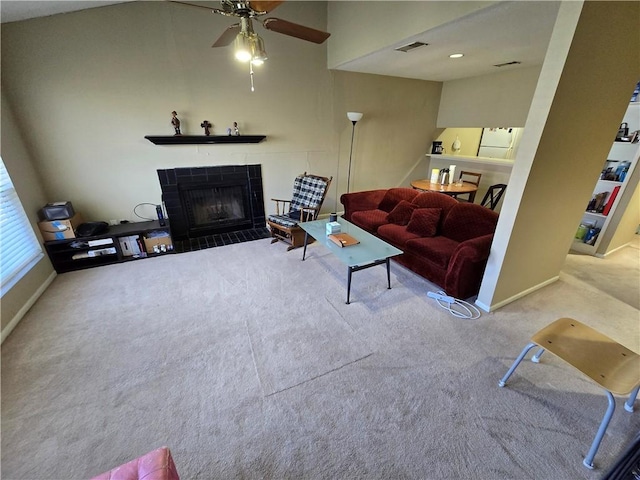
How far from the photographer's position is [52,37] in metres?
2.74

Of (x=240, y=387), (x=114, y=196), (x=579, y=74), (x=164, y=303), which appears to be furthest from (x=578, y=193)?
(x=114, y=196)

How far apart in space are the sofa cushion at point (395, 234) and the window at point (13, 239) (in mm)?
3687

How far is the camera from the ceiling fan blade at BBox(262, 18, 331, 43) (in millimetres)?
1751

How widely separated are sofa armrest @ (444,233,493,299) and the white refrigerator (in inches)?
196

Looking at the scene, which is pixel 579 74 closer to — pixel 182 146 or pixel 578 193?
pixel 578 193

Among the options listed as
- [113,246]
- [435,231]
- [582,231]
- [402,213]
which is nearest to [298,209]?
[402,213]

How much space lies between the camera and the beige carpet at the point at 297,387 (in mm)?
1395

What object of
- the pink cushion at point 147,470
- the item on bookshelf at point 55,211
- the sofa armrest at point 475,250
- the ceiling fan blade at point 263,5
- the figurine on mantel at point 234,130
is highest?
the ceiling fan blade at point 263,5

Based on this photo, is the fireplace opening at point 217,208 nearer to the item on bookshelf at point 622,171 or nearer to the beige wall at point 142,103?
the beige wall at point 142,103

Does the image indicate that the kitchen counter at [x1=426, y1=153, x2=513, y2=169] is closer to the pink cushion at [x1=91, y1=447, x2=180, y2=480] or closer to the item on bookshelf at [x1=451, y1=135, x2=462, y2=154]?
the item on bookshelf at [x1=451, y1=135, x2=462, y2=154]

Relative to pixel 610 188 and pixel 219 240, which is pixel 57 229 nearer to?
pixel 219 240

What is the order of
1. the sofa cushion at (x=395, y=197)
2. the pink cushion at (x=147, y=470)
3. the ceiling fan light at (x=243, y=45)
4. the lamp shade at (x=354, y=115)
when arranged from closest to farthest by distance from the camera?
the pink cushion at (x=147, y=470) → the ceiling fan light at (x=243, y=45) → the sofa cushion at (x=395, y=197) → the lamp shade at (x=354, y=115)

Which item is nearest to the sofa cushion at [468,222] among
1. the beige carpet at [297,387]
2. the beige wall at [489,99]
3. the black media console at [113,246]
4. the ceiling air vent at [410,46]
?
the beige carpet at [297,387]

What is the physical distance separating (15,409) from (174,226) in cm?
257
